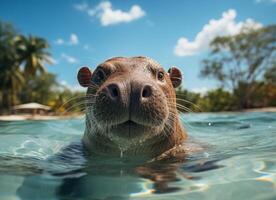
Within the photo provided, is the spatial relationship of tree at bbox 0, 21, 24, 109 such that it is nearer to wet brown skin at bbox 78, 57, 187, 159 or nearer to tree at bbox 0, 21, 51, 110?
tree at bbox 0, 21, 51, 110

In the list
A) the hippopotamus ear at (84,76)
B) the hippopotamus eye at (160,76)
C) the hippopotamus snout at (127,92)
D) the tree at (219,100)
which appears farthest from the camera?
the tree at (219,100)

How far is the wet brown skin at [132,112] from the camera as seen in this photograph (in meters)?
2.94

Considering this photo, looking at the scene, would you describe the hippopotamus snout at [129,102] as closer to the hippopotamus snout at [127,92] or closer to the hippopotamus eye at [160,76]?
the hippopotamus snout at [127,92]

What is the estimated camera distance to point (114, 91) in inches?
116

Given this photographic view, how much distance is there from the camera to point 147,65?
3.80 metres

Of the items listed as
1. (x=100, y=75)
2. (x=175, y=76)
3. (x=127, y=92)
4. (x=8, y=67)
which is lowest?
(x=127, y=92)

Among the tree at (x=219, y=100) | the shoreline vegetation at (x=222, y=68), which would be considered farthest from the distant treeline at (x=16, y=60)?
the tree at (x=219, y=100)

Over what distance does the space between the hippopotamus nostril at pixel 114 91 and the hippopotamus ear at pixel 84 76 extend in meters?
1.62

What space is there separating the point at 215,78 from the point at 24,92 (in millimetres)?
30395

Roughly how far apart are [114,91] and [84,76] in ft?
5.62

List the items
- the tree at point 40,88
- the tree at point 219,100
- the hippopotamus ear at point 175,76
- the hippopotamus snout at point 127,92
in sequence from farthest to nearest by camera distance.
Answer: the tree at point 40,88 → the tree at point 219,100 → the hippopotamus ear at point 175,76 → the hippopotamus snout at point 127,92

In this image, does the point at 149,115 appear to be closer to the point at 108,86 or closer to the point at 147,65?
the point at 108,86

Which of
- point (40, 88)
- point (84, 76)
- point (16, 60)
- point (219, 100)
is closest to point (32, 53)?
point (16, 60)

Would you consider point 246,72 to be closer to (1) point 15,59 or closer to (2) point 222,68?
(2) point 222,68
